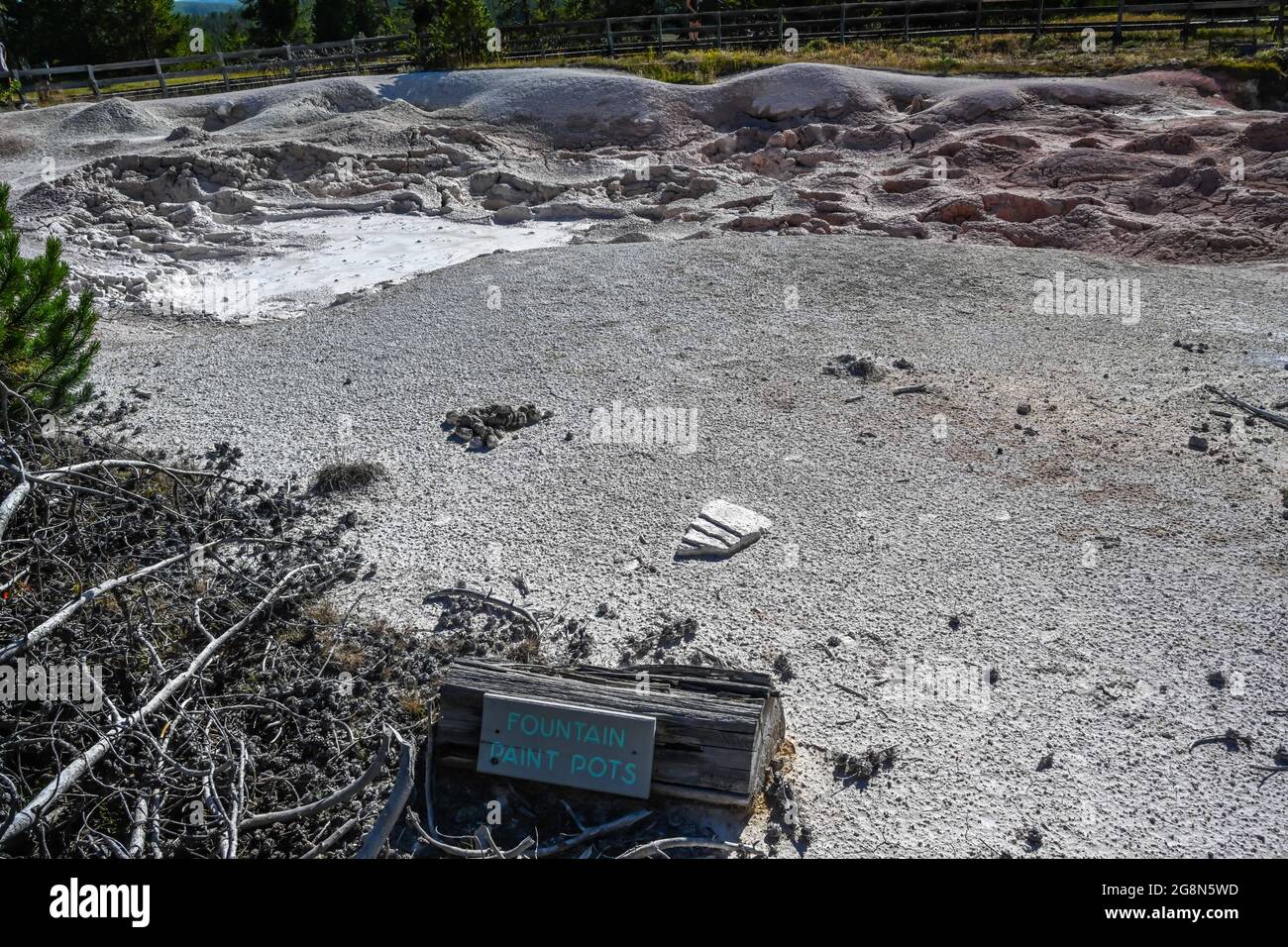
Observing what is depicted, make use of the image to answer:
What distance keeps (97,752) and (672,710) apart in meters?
2.69

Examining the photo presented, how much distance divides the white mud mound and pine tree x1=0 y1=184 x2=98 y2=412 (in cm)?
730

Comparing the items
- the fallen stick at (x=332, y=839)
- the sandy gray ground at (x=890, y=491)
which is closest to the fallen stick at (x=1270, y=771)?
the sandy gray ground at (x=890, y=491)

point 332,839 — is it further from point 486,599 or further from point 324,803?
point 486,599

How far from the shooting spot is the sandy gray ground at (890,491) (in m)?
4.79

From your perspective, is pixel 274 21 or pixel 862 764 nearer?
pixel 862 764

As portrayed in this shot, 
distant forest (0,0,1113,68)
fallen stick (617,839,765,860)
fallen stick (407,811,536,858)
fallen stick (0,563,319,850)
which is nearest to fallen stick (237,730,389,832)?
fallen stick (407,811,536,858)

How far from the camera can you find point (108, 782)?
15.3ft

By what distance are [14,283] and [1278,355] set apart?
34.0 feet

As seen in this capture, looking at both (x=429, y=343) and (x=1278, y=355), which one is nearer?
(x=1278, y=355)

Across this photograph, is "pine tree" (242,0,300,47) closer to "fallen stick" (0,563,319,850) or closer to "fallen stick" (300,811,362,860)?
"fallen stick" (0,563,319,850)

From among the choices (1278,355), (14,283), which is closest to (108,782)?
(14,283)

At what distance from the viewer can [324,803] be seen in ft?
14.7

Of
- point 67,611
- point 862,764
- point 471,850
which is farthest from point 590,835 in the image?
point 67,611

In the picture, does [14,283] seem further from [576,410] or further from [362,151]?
[362,151]
